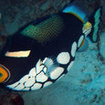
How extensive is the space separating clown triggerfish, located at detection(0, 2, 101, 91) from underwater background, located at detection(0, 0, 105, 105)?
1.01 feet

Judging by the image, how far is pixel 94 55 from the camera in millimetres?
2992

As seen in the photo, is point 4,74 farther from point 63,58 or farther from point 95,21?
point 95,21

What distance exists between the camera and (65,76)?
270cm

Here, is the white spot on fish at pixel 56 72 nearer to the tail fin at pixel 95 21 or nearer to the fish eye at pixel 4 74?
the fish eye at pixel 4 74

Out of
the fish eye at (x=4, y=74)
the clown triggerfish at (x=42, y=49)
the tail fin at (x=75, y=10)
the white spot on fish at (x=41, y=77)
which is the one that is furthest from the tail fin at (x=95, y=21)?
the fish eye at (x=4, y=74)

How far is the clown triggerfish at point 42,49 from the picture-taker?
1.79 m

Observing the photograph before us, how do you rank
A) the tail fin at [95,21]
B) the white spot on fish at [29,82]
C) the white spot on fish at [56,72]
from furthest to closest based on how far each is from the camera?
the tail fin at [95,21], the white spot on fish at [56,72], the white spot on fish at [29,82]

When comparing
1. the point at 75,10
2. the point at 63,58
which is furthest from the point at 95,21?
the point at 63,58

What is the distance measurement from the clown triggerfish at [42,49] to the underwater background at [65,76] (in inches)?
A: 12.2

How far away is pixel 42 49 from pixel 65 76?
976 mm

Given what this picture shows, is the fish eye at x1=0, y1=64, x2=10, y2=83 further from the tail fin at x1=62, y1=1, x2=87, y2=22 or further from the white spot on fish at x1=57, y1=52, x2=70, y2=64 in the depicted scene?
the tail fin at x1=62, y1=1, x2=87, y2=22

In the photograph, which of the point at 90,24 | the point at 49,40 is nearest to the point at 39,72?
the point at 49,40

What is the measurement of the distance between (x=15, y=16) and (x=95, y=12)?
1389 millimetres

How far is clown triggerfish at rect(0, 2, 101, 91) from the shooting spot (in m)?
1.79
